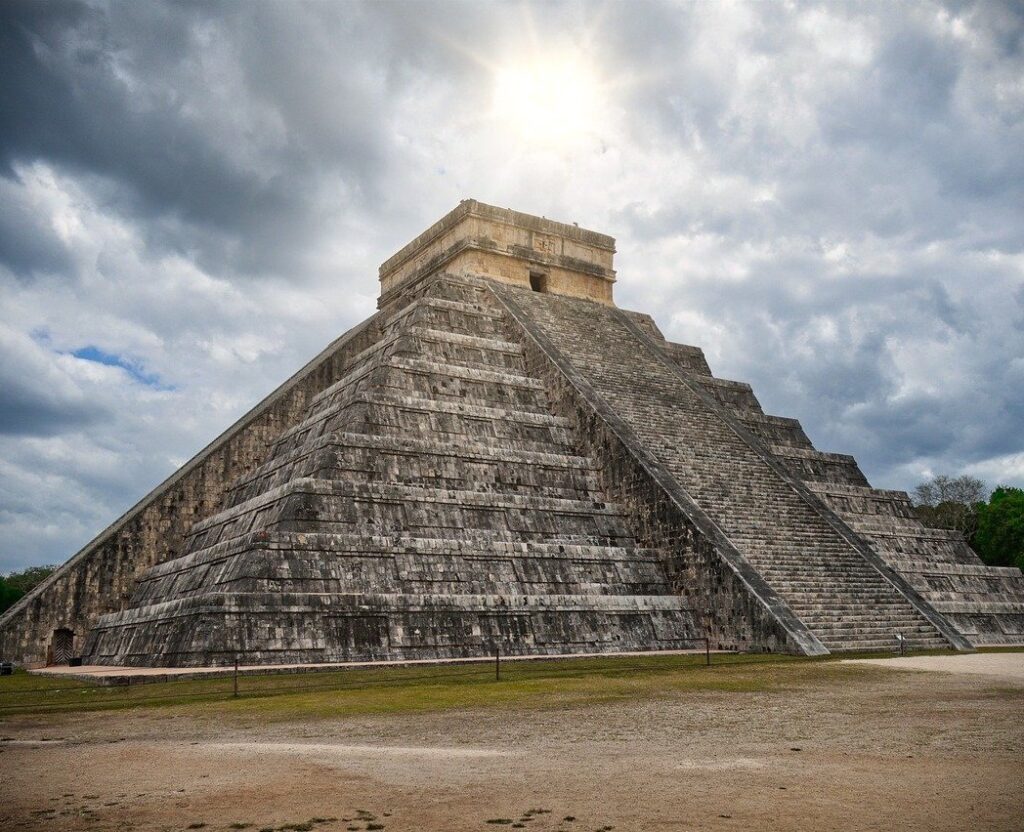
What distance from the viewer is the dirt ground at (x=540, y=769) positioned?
5.11m

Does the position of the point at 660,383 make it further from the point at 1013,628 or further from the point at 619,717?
the point at 619,717

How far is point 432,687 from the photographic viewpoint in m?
12.1

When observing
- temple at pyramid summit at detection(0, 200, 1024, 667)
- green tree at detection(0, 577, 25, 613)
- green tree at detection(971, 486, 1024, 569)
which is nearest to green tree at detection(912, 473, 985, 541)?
green tree at detection(971, 486, 1024, 569)

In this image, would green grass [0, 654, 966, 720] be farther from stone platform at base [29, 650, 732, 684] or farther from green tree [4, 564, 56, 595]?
green tree [4, 564, 56, 595]

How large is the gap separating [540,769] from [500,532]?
11.6 meters

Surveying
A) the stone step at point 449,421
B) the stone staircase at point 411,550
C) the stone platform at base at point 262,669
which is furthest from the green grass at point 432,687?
the stone step at point 449,421

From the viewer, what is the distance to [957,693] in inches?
424

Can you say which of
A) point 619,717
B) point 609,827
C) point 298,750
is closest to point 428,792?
point 609,827

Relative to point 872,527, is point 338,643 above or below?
below

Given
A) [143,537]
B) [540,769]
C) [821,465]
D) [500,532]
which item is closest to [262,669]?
[500,532]

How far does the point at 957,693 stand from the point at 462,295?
59.8 feet

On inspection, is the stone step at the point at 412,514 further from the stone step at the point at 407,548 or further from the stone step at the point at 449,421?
the stone step at the point at 449,421

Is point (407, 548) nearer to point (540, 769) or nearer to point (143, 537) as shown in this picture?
point (143, 537)

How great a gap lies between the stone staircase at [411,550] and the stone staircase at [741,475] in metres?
2.00
